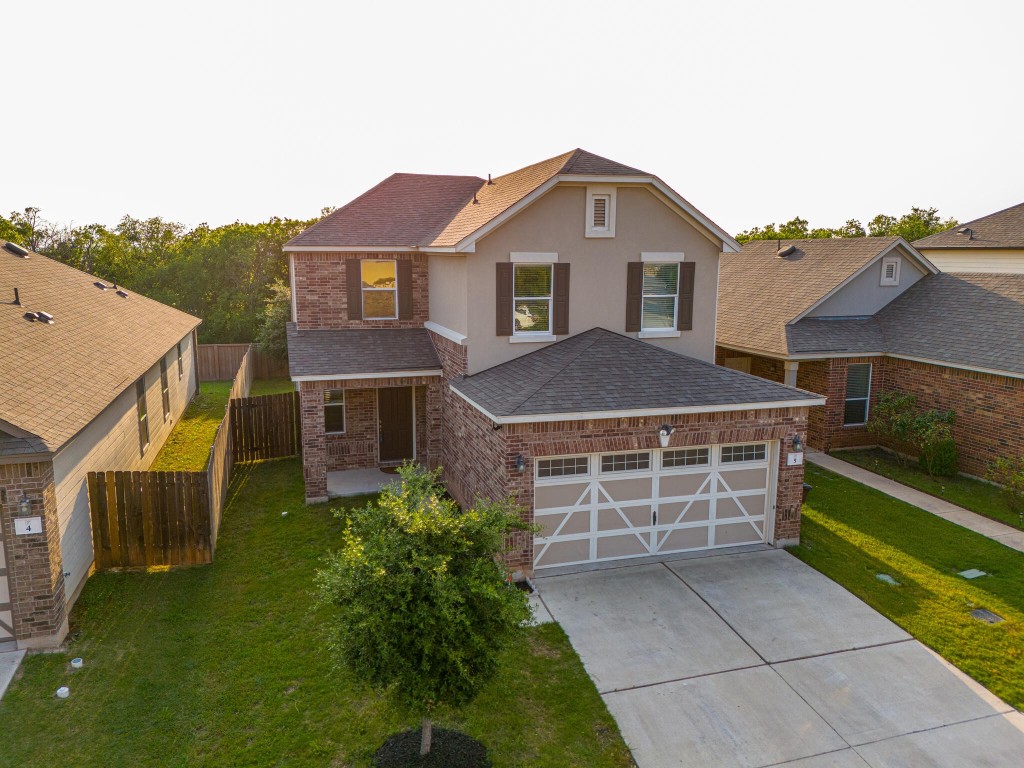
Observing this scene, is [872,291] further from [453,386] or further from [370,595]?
[370,595]

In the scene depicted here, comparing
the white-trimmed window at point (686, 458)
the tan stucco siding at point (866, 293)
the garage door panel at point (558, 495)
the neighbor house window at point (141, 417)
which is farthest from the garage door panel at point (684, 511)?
the neighbor house window at point (141, 417)

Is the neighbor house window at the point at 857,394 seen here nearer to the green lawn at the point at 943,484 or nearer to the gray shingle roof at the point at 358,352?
the green lawn at the point at 943,484

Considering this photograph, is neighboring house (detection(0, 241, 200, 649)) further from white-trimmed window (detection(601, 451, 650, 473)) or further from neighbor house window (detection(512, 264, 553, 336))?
white-trimmed window (detection(601, 451, 650, 473))

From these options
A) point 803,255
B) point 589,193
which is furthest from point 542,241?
point 803,255

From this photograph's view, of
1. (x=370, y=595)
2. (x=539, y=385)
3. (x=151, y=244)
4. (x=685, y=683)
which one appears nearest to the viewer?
(x=370, y=595)

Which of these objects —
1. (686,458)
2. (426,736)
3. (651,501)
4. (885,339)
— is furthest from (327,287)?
(885,339)

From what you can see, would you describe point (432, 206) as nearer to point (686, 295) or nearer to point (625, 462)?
point (686, 295)

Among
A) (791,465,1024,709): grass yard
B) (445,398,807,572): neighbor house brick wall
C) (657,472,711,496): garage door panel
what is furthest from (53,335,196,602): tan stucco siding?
(791,465,1024,709): grass yard
